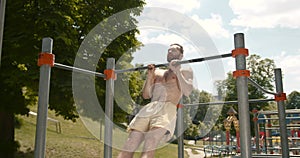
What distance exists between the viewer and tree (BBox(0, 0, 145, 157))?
7.33 meters

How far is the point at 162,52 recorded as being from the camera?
147 inches

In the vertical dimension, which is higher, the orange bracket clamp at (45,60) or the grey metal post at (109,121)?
the orange bracket clamp at (45,60)

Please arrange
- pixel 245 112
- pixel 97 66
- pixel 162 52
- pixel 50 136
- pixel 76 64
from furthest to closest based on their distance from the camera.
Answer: pixel 50 136
pixel 97 66
pixel 76 64
pixel 162 52
pixel 245 112

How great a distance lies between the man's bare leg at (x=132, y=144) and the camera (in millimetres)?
2879

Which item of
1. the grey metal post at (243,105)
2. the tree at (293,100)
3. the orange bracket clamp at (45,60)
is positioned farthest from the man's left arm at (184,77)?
the tree at (293,100)

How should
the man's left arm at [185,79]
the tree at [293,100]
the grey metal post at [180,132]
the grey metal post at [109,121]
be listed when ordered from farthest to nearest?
the tree at [293,100], the grey metal post at [180,132], the grey metal post at [109,121], the man's left arm at [185,79]

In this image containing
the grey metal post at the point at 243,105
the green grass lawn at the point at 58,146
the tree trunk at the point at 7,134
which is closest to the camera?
the grey metal post at the point at 243,105

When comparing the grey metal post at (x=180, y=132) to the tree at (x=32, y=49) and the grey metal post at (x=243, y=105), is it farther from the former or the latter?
the tree at (x=32, y=49)

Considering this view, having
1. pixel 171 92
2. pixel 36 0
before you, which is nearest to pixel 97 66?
pixel 36 0

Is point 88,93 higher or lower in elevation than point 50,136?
higher

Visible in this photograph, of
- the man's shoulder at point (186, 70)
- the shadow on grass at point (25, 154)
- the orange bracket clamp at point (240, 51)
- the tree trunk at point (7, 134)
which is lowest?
the shadow on grass at point (25, 154)

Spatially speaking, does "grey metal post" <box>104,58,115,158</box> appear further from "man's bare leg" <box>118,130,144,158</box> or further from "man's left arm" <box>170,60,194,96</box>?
"man's left arm" <box>170,60,194,96</box>

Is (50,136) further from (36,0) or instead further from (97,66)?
(36,0)

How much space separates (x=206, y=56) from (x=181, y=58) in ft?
1.05
